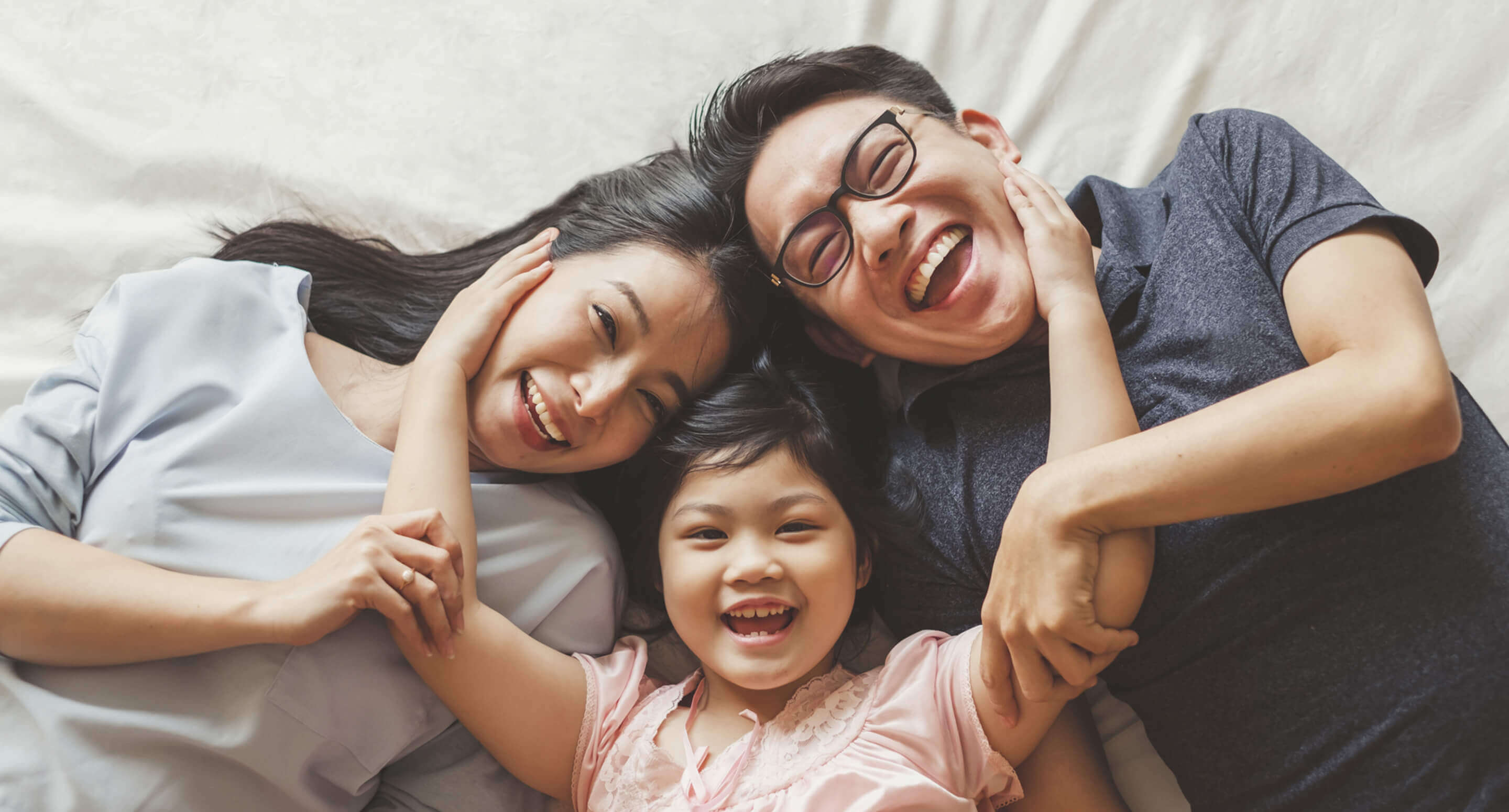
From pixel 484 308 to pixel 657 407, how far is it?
0.94ft

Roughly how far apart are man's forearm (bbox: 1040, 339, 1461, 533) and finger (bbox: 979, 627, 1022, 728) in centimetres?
19

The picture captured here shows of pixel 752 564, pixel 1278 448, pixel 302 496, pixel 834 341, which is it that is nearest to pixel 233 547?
pixel 302 496

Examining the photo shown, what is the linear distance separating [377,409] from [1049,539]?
0.98 m

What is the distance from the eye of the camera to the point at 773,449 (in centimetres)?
142

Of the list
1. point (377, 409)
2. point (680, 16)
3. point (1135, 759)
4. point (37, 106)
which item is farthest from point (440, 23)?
point (1135, 759)

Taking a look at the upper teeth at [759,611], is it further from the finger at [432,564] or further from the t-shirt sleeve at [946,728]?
the finger at [432,564]

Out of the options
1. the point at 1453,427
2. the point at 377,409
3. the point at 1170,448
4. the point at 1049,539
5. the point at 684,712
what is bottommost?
the point at 684,712

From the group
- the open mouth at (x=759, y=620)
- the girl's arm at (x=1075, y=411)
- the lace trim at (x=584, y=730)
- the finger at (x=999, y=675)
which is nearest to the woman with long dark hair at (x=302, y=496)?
the lace trim at (x=584, y=730)

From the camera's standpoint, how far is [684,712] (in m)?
1.42

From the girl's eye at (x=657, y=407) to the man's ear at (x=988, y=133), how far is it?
63cm

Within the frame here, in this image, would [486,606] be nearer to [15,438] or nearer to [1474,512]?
[15,438]

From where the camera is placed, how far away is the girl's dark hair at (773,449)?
1.44 metres

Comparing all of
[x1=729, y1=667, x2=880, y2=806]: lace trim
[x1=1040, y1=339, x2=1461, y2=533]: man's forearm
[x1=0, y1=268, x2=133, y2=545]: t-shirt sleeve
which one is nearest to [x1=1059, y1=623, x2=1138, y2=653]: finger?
[x1=1040, y1=339, x2=1461, y2=533]: man's forearm

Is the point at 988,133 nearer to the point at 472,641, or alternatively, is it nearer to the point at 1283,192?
the point at 1283,192
